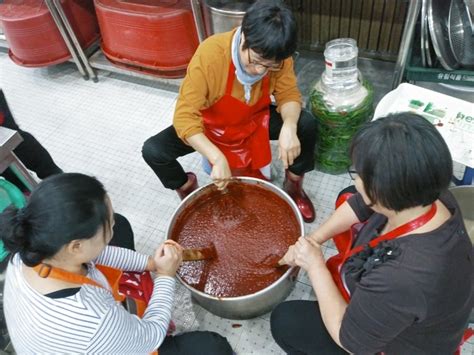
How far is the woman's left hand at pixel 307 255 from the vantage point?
108cm

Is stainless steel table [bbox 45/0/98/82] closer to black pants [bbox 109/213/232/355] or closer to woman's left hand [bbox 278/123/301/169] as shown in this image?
woman's left hand [bbox 278/123/301/169]

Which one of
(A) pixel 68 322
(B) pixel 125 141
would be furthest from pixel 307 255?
(B) pixel 125 141

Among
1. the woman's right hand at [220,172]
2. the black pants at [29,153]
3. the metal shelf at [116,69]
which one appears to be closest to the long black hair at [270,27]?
the woman's right hand at [220,172]

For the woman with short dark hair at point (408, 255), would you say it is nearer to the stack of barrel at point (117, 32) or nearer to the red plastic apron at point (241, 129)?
the red plastic apron at point (241, 129)

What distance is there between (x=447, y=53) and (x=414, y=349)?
4.29 ft

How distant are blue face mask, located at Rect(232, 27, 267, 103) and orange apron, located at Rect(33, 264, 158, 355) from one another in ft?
2.56

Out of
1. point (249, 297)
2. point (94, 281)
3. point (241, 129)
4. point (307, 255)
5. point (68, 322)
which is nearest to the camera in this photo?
point (68, 322)

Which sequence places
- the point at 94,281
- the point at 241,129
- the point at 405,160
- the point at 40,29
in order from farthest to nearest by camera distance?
the point at 40,29, the point at 241,129, the point at 94,281, the point at 405,160

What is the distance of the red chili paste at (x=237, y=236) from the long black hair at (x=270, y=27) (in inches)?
21.0

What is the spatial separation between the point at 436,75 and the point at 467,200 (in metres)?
0.65

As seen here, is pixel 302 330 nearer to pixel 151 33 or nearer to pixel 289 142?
pixel 289 142

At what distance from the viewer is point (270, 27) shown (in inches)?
46.0

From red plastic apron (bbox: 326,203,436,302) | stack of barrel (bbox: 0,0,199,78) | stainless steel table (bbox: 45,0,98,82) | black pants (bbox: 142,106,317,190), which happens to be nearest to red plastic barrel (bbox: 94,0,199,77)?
stack of barrel (bbox: 0,0,199,78)

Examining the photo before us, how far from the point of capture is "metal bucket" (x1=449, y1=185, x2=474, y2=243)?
1338mm
